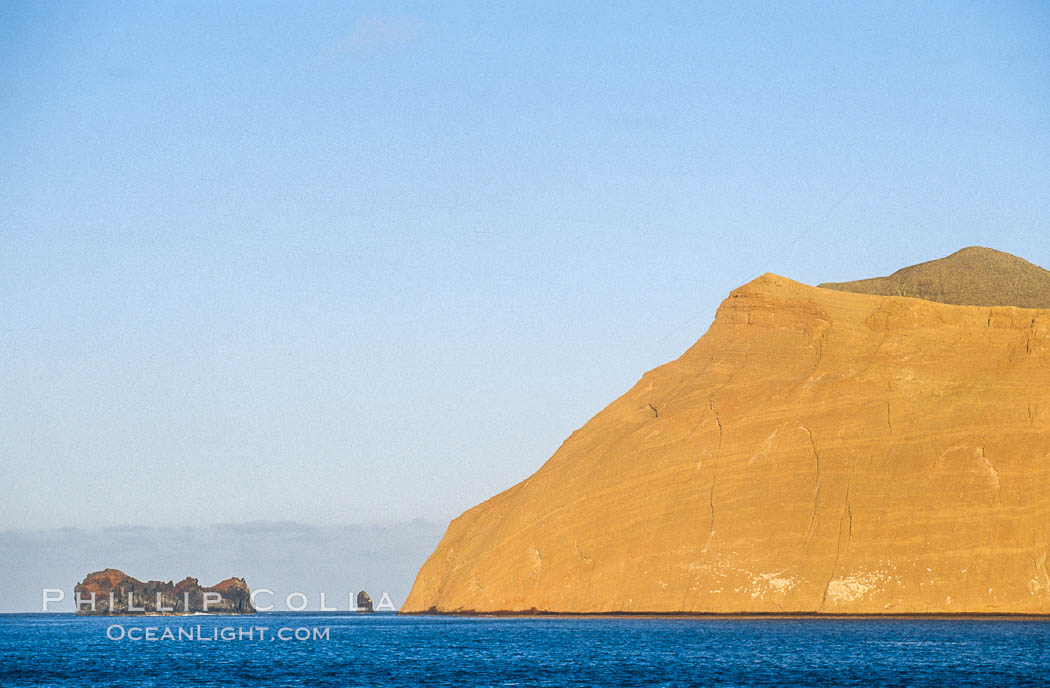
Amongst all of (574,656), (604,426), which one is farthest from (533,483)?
(574,656)

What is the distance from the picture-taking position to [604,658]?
72.9 metres

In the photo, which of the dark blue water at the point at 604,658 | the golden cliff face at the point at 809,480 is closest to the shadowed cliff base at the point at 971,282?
the golden cliff face at the point at 809,480

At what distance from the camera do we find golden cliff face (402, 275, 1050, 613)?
105m

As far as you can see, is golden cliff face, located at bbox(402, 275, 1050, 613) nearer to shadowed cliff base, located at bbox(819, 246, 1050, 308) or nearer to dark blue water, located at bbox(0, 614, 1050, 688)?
dark blue water, located at bbox(0, 614, 1050, 688)

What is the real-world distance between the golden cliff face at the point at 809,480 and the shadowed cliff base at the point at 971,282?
852 inches

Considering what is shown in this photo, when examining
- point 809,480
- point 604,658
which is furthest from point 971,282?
point 604,658

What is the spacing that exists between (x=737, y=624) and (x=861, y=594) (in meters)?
12.1

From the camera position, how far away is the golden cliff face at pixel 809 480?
10494cm

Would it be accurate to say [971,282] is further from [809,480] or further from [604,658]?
[604,658]

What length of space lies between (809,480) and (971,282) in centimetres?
4851

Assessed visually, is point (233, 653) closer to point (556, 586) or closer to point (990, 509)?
point (556, 586)

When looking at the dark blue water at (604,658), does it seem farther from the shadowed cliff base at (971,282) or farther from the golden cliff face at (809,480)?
the shadowed cliff base at (971,282)

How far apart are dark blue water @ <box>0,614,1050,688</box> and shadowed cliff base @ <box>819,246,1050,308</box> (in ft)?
180

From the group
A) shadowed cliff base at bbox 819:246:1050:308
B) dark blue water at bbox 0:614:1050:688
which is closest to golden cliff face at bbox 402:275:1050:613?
dark blue water at bbox 0:614:1050:688
